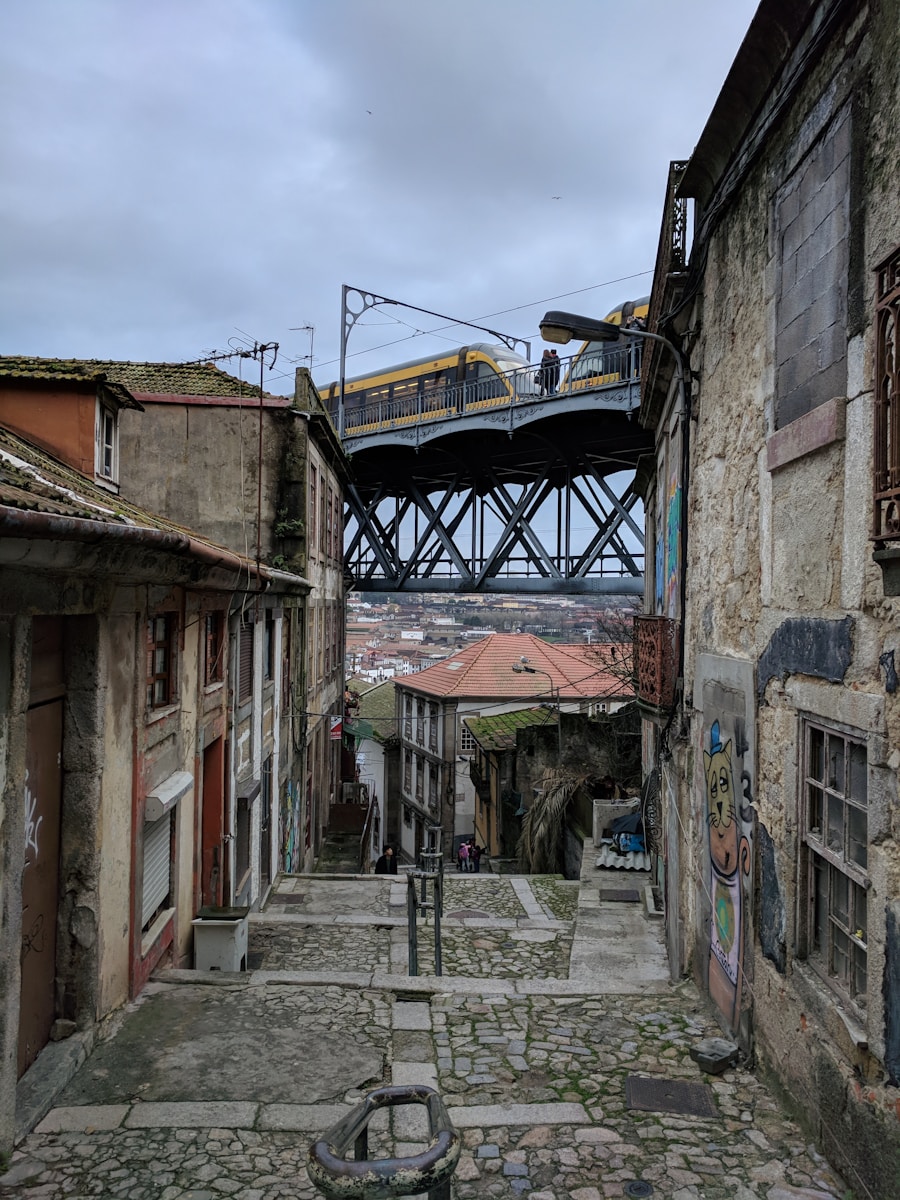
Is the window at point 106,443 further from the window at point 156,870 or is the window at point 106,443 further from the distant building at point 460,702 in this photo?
the distant building at point 460,702

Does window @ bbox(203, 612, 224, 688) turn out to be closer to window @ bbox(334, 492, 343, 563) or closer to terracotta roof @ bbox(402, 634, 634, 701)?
window @ bbox(334, 492, 343, 563)

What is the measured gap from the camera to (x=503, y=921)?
39.0 ft

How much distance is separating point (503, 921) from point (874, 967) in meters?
8.36

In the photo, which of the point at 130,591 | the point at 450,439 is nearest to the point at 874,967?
the point at 130,591

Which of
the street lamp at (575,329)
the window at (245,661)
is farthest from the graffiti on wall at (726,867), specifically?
the window at (245,661)

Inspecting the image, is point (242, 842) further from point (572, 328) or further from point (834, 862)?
point (834, 862)

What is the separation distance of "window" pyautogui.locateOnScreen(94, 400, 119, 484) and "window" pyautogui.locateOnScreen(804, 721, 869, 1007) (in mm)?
7991

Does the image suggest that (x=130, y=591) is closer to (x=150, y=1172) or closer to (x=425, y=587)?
(x=150, y=1172)

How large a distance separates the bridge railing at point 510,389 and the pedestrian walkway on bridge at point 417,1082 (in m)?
11.4

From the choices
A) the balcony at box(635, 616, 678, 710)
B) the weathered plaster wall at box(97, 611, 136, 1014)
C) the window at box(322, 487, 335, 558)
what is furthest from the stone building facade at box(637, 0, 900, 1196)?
the window at box(322, 487, 335, 558)

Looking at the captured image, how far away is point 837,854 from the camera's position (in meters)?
4.69

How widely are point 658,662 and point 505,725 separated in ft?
59.7

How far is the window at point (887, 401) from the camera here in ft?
12.6

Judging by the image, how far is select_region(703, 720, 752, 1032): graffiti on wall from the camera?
6.28m
